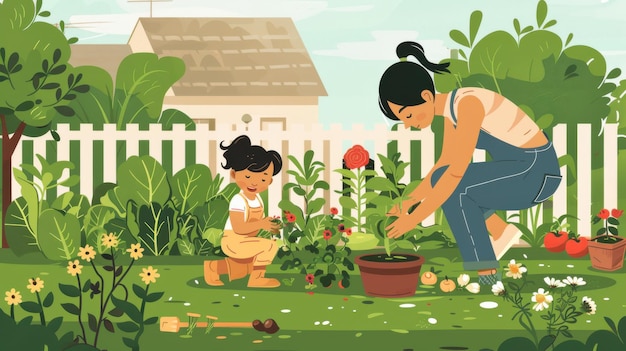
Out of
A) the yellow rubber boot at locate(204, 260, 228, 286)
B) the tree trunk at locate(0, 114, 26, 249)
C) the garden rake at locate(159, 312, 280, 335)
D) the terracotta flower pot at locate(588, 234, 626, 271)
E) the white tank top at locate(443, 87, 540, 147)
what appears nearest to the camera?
the garden rake at locate(159, 312, 280, 335)

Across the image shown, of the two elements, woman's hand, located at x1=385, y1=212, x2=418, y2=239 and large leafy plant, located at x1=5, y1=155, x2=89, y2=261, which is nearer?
woman's hand, located at x1=385, y1=212, x2=418, y2=239

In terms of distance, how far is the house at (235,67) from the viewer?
18734mm

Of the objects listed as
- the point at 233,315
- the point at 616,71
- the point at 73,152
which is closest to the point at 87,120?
the point at 73,152

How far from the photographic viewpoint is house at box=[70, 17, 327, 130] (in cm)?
1873

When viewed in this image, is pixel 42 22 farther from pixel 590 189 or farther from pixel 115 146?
pixel 590 189

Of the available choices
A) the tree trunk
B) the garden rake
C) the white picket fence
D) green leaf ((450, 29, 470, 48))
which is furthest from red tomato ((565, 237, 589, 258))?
the tree trunk

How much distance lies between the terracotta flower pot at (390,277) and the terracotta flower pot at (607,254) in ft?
7.06

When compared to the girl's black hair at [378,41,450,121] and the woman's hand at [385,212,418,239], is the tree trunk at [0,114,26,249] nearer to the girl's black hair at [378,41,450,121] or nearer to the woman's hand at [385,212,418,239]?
the girl's black hair at [378,41,450,121]

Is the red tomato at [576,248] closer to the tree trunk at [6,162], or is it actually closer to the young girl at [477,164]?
the young girl at [477,164]

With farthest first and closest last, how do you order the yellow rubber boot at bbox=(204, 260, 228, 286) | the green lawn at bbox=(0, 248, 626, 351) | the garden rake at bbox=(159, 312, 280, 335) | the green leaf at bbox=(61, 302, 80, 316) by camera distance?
the yellow rubber boot at bbox=(204, 260, 228, 286) < the garden rake at bbox=(159, 312, 280, 335) < the green lawn at bbox=(0, 248, 626, 351) < the green leaf at bbox=(61, 302, 80, 316)

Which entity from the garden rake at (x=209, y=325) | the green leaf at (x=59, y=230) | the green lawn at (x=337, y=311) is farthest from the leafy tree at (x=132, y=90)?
the garden rake at (x=209, y=325)

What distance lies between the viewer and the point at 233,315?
18.7ft

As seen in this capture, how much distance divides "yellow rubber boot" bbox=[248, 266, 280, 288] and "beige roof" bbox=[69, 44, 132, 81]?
46.3ft

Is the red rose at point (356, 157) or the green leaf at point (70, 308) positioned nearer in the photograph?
the green leaf at point (70, 308)
